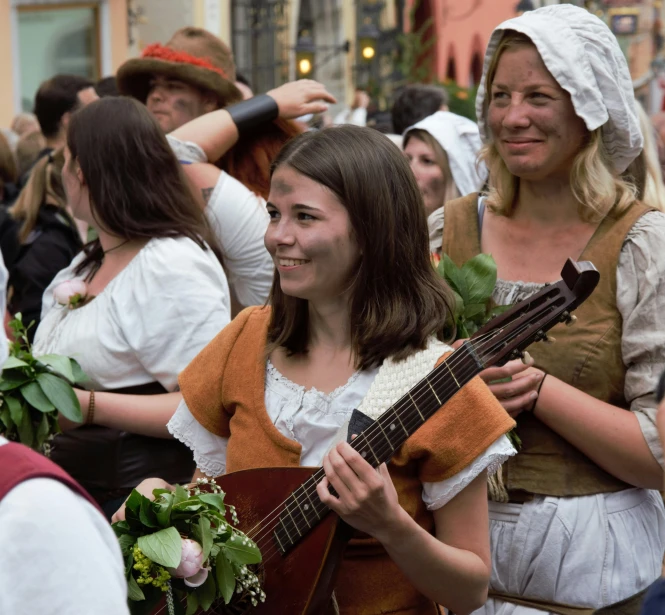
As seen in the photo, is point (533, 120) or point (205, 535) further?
point (533, 120)

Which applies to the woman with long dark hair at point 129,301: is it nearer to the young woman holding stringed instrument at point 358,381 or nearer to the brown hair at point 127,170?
the brown hair at point 127,170

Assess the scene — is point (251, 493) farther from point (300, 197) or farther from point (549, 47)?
point (549, 47)

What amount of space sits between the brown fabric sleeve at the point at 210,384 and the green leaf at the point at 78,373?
76 centimetres

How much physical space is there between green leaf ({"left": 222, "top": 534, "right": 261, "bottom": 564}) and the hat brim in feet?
9.12

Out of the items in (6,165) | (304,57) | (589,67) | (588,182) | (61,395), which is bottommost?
(304,57)

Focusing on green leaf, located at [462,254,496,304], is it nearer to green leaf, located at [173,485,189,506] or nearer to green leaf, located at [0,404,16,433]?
green leaf, located at [173,485,189,506]

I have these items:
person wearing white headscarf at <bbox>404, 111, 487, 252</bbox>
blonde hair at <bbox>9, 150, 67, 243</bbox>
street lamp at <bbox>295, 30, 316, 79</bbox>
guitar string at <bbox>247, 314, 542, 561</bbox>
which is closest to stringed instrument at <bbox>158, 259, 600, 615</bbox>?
guitar string at <bbox>247, 314, 542, 561</bbox>

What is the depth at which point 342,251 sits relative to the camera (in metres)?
2.47

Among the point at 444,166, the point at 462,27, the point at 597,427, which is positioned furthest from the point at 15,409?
the point at 462,27

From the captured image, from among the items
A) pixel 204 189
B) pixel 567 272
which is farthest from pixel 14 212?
pixel 567 272

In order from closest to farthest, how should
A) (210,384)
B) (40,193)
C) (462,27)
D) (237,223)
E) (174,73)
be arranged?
(210,384), (237,223), (174,73), (40,193), (462,27)

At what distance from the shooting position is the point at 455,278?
2.76 metres

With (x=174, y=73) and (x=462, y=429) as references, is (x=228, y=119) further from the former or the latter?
(x=462, y=429)

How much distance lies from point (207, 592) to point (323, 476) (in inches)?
13.2
